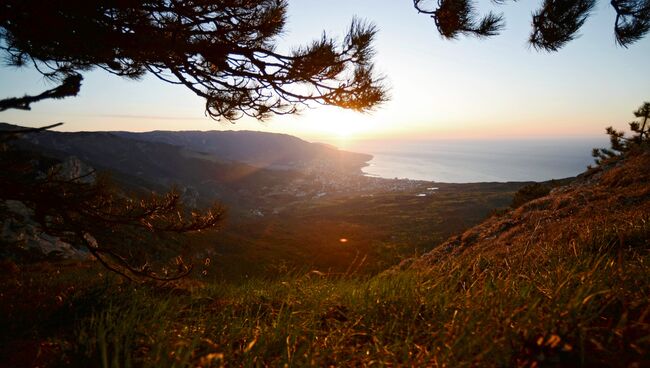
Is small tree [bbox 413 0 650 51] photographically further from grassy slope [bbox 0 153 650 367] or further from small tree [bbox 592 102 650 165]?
small tree [bbox 592 102 650 165]

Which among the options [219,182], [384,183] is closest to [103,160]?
[219,182]

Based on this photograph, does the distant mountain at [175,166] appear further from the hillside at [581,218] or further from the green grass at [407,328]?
the green grass at [407,328]

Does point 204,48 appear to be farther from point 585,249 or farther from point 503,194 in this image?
point 503,194

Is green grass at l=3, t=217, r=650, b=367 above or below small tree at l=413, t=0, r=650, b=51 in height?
below

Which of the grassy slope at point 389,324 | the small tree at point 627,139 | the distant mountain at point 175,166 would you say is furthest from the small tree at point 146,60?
the distant mountain at point 175,166

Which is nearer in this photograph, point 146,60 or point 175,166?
point 146,60

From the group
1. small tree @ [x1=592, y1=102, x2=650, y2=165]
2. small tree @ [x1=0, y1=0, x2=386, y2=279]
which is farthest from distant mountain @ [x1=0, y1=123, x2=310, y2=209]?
small tree @ [x1=0, y1=0, x2=386, y2=279]

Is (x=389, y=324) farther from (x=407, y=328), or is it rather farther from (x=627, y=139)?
(x=627, y=139)

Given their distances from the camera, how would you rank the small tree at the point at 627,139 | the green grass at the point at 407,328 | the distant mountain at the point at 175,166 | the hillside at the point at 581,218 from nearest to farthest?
the green grass at the point at 407,328, the hillside at the point at 581,218, the small tree at the point at 627,139, the distant mountain at the point at 175,166

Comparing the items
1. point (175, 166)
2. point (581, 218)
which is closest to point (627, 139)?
point (581, 218)
